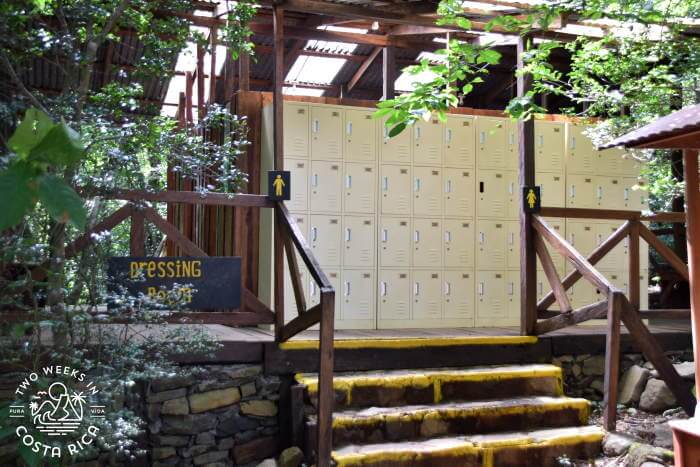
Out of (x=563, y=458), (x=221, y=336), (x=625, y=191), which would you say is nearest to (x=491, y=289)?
(x=625, y=191)

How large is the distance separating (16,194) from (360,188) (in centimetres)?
640

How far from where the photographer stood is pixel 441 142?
7.95 m

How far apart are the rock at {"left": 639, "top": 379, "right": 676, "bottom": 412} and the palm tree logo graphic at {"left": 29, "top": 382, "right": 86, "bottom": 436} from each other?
505cm

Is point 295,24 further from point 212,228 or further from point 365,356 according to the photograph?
point 365,356

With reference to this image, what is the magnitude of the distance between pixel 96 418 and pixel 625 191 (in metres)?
7.04

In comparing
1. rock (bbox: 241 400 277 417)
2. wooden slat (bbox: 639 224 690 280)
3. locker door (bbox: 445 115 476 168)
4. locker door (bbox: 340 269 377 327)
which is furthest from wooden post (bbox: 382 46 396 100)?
rock (bbox: 241 400 277 417)

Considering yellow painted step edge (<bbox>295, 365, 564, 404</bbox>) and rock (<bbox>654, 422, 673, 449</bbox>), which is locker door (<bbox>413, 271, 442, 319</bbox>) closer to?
yellow painted step edge (<bbox>295, 365, 564, 404</bbox>)

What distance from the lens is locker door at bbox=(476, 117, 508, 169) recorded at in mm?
8109

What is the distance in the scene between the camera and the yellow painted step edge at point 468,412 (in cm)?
515

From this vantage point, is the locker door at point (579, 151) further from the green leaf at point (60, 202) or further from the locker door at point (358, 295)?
the green leaf at point (60, 202)

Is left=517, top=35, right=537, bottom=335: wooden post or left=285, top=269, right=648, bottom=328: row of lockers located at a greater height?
left=517, top=35, right=537, bottom=335: wooden post

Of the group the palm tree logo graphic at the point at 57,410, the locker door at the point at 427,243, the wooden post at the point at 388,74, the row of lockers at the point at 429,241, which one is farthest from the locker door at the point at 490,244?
the palm tree logo graphic at the point at 57,410

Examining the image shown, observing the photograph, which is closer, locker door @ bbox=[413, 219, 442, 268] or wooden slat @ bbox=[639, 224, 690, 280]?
wooden slat @ bbox=[639, 224, 690, 280]

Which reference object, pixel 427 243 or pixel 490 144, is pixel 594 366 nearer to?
pixel 427 243
